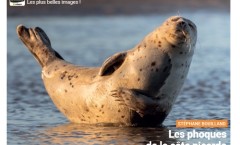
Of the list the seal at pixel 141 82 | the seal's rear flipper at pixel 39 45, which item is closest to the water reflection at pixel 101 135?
the seal at pixel 141 82

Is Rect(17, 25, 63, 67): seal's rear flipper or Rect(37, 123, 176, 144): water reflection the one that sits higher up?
Rect(17, 25, 63, 67): seal's rear flipper

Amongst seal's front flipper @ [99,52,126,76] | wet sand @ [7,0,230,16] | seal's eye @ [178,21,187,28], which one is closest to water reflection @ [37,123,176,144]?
seal's front flipper @ [99,52,126,76]

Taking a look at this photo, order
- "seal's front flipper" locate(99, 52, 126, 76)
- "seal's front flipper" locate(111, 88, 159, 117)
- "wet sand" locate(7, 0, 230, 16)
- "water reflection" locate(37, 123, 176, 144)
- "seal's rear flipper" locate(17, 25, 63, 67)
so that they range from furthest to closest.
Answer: "wet sand" locate(7, 0, 230, 16)
"seal's rear flipper" locate(17, 25, 63, 67)
"seal's front flipper" locate(99, 52, 126, 76)
"seal's front flipper" locate(111, 88, 159, 117)
"water reflection" locate(37, 123, 176, 144)

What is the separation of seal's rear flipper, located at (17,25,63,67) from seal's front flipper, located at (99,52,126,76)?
1520mm

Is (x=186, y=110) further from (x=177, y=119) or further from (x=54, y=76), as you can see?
(x=54, y=76)

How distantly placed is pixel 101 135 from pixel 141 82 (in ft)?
3.01

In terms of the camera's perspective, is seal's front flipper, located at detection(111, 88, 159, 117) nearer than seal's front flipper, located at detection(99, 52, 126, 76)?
Yes

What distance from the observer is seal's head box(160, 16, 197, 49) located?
42.4 feet

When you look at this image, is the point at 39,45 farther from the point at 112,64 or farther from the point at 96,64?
the point at 96,64

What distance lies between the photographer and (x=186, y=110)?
47.7 feet

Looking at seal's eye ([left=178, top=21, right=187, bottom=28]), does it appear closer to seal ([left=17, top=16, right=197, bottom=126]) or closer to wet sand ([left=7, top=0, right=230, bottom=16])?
seal ([left=17, top=16, right=197, bottom=126])

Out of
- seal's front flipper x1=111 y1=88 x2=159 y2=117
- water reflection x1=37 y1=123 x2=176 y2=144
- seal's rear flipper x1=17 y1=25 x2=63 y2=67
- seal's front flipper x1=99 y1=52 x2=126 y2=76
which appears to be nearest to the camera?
water reflection x1=37 y1=123 x2=176 y2=144

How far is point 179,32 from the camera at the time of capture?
509 inches
